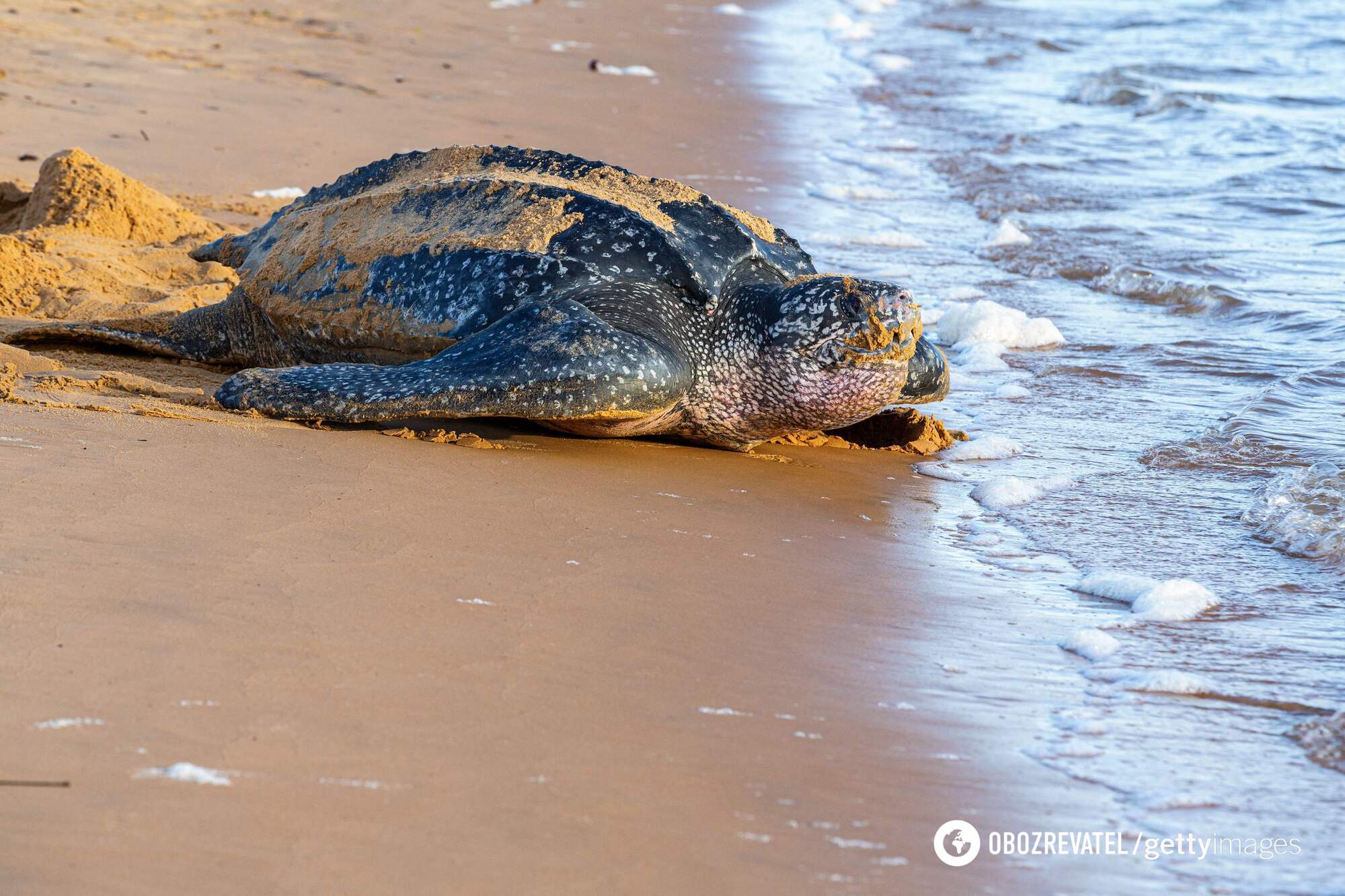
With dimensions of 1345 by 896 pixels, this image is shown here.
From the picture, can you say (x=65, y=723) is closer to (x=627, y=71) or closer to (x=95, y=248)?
(x=95, y=248)

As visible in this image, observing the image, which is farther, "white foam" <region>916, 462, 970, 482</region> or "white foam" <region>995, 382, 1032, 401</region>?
"white foam" <region>995, 382, 1032, 401</region>

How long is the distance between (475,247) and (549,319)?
1.38 feet

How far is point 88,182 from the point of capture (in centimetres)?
525

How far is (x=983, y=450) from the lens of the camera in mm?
3930

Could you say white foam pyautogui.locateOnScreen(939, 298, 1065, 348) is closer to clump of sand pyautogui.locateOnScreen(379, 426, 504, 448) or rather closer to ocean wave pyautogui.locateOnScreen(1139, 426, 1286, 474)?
ocean wave pyautogui.locateOnScreen(1139, 426, 1286, 474)

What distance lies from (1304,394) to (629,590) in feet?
9.66

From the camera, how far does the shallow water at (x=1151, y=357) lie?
2.20 m

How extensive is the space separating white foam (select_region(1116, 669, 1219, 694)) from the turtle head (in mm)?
1438

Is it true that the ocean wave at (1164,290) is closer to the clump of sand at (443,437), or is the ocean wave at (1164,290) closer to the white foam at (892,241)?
the white foam at (892,241)

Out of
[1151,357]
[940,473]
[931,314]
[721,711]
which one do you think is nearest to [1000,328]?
[931,314]

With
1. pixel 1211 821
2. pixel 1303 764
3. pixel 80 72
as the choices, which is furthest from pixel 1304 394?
pixel 80 72

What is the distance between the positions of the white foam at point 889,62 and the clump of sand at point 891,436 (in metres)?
9.64

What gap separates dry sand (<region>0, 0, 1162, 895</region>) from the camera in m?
1.68

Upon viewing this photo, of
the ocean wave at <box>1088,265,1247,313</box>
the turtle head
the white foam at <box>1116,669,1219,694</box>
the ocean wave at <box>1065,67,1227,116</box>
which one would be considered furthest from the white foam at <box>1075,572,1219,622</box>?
the ocean wave at <box>1065,67,1227,116</box>
